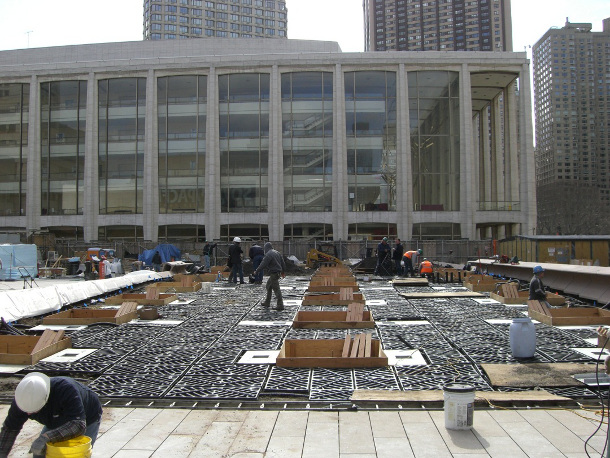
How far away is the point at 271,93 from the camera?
52.3 meters

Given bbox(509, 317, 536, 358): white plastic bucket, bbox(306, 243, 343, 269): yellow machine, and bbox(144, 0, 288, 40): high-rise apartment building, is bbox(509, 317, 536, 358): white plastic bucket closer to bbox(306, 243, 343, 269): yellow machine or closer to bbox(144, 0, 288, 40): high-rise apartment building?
bbox(306, 243, 343, 269): yellow machine

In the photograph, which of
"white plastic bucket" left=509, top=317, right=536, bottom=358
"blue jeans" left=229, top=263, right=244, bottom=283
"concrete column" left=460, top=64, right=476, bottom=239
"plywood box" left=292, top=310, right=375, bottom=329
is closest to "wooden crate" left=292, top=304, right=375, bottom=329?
"plywood box" left=292, top=310, right=375, bottom=329

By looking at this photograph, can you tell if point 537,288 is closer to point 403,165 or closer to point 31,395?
point 31,395

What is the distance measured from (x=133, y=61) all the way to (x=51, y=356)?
4935 cm

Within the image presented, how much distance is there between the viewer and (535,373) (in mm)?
8484

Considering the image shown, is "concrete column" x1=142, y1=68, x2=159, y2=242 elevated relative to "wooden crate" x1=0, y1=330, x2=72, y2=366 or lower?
elevated

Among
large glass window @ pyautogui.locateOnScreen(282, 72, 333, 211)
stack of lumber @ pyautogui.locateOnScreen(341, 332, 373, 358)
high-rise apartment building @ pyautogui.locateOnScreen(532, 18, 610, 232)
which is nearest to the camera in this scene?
stack of lumber @ pyautogui.locateOnScreen(341, 332, 373, 358)

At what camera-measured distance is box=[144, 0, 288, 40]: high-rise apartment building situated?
14175 centimetres

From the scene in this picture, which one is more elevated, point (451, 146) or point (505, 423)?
point (451, 146)

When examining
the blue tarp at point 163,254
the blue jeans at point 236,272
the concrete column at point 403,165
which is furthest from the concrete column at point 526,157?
the blue jeans at point 236,272

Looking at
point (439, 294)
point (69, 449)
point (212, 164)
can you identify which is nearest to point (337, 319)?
point (439, 294)

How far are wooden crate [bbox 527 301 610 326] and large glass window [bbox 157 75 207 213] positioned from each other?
41985mm

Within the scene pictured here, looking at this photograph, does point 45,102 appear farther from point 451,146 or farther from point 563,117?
point 563,117

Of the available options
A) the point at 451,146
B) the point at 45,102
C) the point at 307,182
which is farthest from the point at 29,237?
the point at 451,146
